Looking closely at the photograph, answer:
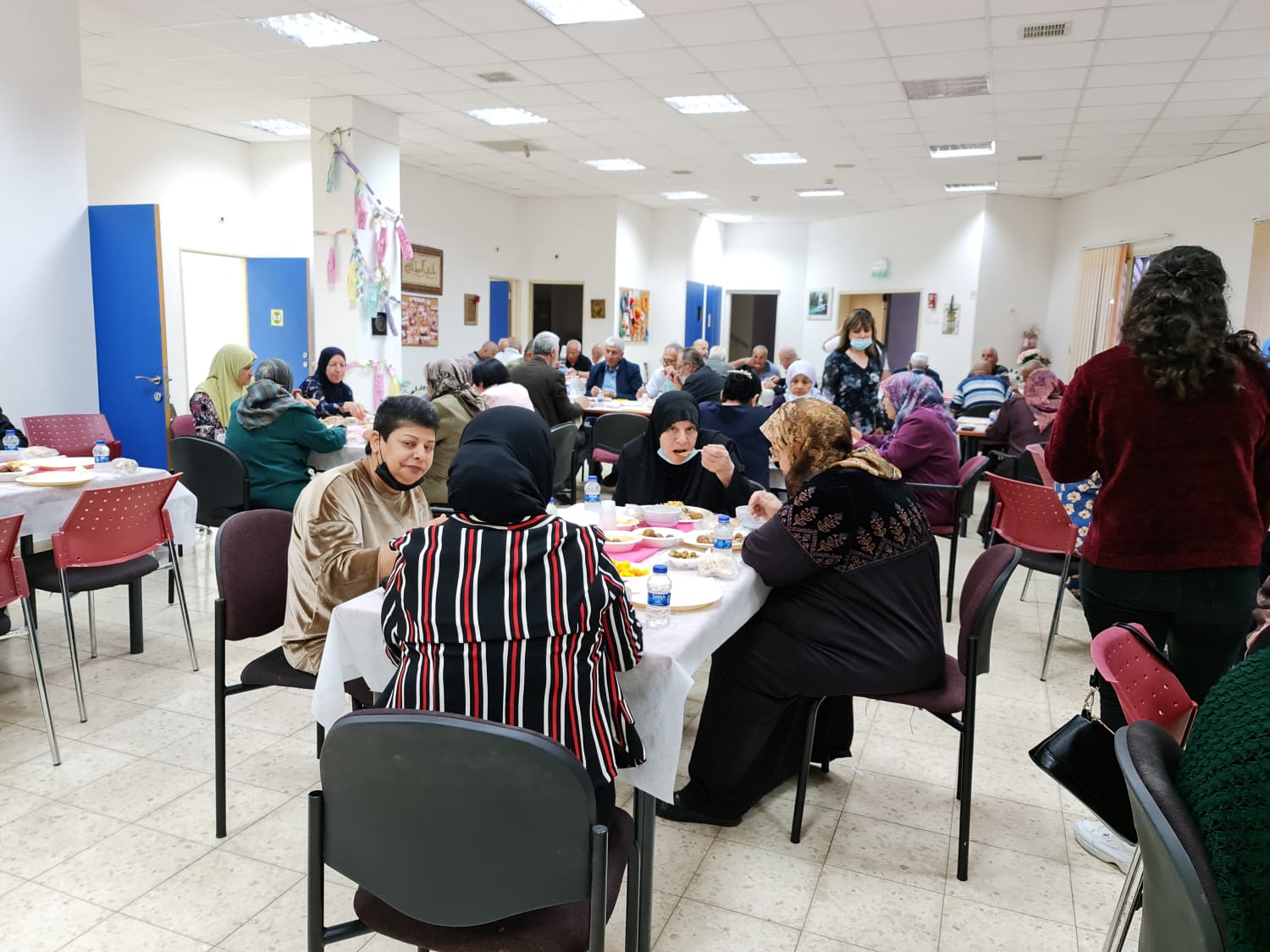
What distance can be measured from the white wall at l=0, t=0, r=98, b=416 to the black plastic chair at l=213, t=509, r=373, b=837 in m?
4.35

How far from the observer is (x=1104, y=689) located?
2402 mm

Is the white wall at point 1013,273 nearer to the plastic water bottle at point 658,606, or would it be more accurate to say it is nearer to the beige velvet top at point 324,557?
the plastic water bottle at point 658,606

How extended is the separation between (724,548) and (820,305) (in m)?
12.2

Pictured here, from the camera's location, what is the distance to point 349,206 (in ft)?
25.5

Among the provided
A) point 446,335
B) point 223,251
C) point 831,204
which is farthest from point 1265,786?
point 831,204

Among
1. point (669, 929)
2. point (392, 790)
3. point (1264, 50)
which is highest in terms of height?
point (1264, 50)

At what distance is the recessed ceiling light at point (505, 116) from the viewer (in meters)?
7.83

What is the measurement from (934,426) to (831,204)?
914 cm

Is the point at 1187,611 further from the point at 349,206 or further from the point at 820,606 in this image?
the point at 349,206

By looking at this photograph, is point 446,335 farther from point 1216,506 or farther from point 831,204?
point 1216,506

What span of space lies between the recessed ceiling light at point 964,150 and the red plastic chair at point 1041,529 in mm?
5794

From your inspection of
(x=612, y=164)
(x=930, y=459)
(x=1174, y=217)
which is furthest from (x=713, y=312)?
(x=930, y=459)

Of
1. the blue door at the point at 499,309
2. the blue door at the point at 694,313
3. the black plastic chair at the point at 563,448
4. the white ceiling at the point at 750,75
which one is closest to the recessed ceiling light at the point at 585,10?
the white ceiling at the point at 750,75

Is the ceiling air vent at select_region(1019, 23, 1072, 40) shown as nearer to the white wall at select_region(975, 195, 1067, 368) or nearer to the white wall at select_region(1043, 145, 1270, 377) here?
the white wall at select_region(1043, 145, 1270, 377)
